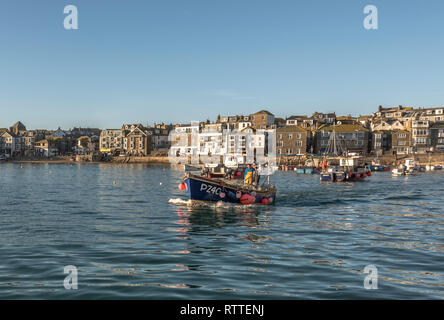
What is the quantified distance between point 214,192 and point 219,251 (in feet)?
45.6

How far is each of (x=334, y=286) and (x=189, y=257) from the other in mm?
6139

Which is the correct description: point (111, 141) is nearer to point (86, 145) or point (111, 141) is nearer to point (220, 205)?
point (86, 145)

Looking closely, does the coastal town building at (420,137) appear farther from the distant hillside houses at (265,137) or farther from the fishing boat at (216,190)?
the fishing boat at (216,190)

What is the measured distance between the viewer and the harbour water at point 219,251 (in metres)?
12.2

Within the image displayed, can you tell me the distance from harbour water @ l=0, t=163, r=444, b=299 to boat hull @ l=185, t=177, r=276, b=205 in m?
1.05

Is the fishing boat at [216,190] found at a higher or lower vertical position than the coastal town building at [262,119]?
lower

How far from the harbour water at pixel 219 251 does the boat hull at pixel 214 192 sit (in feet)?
3.44

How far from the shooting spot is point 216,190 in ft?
102

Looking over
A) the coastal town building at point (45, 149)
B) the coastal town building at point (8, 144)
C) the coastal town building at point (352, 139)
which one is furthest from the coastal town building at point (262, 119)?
the coastal town building at point (8, 144)

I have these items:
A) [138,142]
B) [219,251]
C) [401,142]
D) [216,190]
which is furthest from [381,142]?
[219,251]

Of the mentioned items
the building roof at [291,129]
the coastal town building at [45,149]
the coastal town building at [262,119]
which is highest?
the coastal town building at [262,119]

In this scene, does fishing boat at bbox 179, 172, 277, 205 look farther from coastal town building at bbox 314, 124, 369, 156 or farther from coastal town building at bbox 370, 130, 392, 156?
coastal town building at bbox 370, 130, 392, 156

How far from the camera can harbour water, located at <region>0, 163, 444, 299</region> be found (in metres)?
12.2

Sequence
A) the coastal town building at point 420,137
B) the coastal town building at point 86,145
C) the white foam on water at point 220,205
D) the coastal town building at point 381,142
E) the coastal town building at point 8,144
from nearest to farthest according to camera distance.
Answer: the white foam on water at point 220,205
the coastal town building at point 420,137
the coastal town building at point 381,142
the coastal town building at point 8,144
the coastal town building at point 86,145
